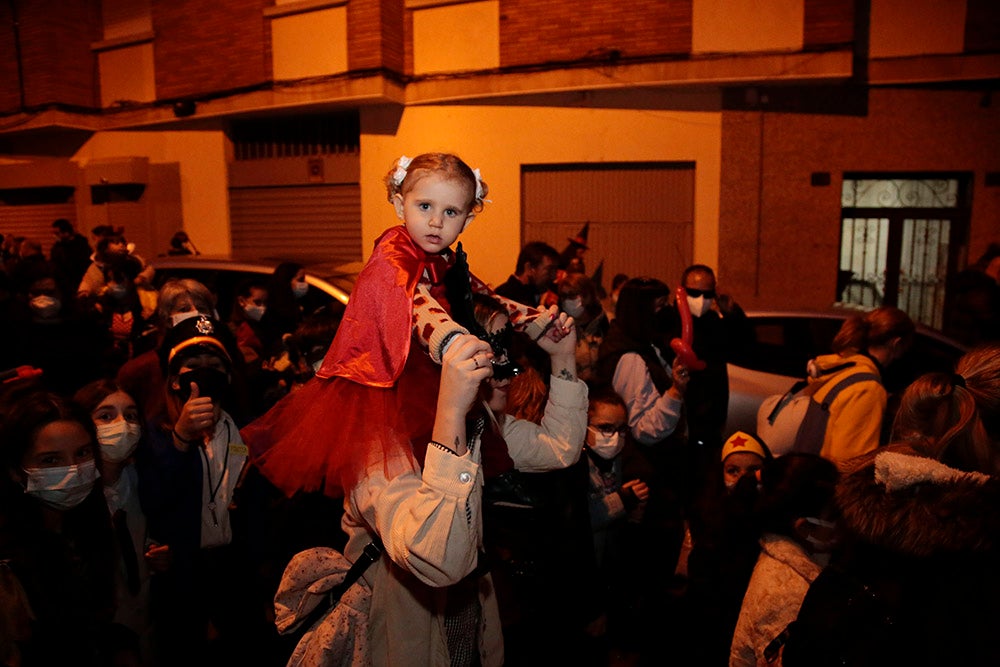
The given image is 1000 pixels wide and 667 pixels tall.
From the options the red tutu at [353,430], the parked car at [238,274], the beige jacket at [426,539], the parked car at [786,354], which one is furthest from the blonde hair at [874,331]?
the parked car at [238,274]

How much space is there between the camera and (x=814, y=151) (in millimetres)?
9953

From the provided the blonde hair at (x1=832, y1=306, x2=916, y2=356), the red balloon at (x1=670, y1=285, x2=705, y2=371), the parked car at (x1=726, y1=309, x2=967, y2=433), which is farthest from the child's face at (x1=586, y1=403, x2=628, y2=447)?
the parked car at (x1=726, y1=309, x2=967, y2=433)

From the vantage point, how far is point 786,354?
5457 mm

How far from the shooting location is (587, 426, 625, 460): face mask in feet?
11.7

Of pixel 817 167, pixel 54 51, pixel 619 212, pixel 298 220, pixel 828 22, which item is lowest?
pixel 298 220

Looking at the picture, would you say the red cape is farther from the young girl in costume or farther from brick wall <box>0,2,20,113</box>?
brick wall <box>0,2,20,113</box>

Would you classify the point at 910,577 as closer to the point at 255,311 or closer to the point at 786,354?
the point at 786,354

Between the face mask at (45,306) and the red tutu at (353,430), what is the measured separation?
435cm

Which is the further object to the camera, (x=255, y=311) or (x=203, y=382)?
(x=255, y=311)

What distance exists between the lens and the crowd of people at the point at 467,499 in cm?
165

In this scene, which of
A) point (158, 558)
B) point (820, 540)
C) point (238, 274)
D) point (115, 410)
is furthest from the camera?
point (238, 274)

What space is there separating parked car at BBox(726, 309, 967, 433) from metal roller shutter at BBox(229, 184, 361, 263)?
8209 mm

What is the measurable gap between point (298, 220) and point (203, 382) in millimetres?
10125

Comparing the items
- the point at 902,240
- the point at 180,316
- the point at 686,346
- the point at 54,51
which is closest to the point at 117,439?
the point at 180,316
